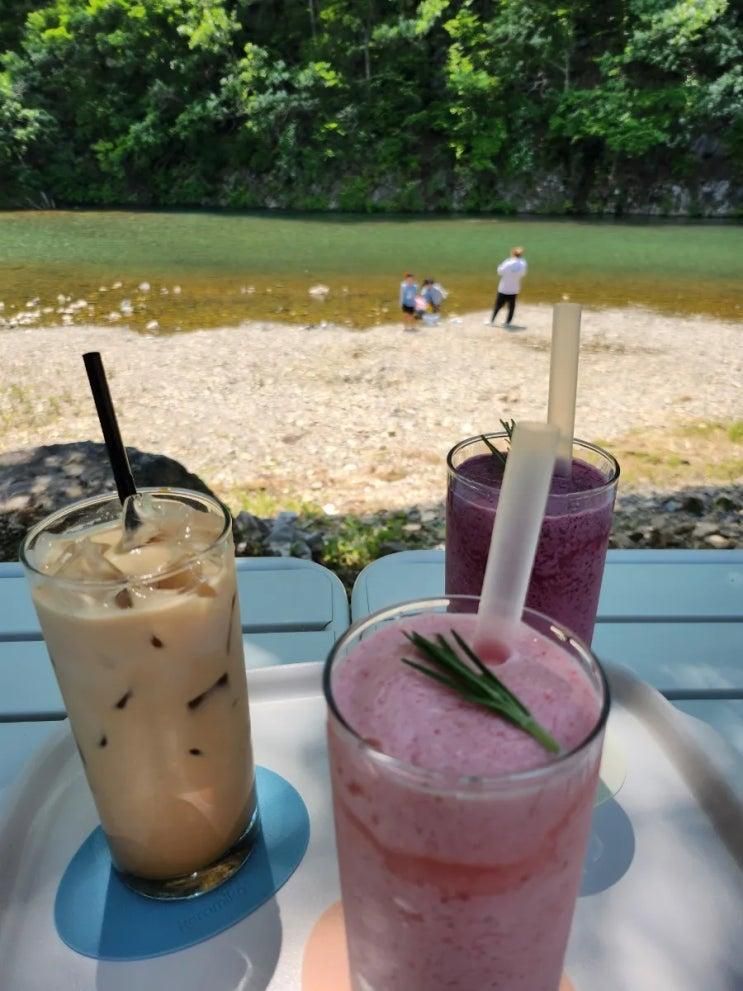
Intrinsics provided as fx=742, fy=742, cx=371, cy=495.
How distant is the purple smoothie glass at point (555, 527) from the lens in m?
0.92

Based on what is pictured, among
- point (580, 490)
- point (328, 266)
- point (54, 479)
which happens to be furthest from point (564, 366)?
point (328, 266)

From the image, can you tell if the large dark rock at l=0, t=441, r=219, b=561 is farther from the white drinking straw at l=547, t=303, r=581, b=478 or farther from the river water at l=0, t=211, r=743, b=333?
the river water at l=0, t=211, r=743, b=333

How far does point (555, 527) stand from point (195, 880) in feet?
1.92

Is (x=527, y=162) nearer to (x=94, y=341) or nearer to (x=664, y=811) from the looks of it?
(x=94, y=341)

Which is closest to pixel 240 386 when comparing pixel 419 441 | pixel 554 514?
pixel 419 441

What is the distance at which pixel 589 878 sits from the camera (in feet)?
2.74

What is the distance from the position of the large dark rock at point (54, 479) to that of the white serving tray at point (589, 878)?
1.71 metres

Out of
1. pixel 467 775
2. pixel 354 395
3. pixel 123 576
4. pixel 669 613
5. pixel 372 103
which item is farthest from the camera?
pixel 372 103

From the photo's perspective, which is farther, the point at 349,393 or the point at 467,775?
the point at 349,393

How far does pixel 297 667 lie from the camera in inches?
44.3

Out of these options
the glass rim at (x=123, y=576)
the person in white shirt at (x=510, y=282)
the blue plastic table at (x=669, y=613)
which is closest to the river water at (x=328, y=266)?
the person in white shirt at (x=510, y=282)

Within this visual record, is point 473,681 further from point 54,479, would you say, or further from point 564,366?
point 54,479

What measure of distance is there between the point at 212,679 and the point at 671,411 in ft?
17.7

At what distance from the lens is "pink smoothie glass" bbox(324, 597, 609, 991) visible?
1.59 feet
